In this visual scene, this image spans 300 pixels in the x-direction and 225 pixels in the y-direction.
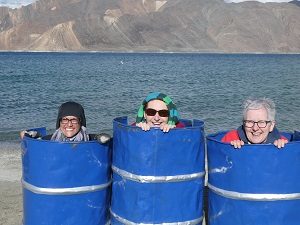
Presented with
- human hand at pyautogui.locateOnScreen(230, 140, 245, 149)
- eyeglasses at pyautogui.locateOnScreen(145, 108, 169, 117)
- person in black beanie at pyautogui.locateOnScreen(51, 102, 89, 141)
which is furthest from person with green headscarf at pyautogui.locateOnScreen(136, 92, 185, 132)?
human hand at pyautogui.locateOnScreen(230, 140, 245, 149)

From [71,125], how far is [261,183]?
6.65ft

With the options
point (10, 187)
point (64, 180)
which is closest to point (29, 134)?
point (64, 180)

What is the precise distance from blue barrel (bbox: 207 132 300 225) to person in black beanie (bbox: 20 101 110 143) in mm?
1308

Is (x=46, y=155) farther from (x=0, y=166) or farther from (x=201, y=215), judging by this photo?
(x=0, y=166)

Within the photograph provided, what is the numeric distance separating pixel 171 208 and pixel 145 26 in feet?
625

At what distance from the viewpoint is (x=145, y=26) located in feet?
630

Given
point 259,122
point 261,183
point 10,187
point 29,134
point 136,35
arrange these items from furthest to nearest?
point 136,35 → point 10,187 → point 29,134 → point 259,122 → point 261,183

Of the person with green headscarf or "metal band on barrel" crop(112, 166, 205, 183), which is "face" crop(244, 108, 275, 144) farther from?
the person with green headscarf

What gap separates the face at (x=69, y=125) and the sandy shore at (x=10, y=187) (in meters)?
2.06

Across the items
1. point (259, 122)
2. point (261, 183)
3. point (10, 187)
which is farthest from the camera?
point (10, 187)

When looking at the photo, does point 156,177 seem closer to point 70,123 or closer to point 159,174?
point 159,174

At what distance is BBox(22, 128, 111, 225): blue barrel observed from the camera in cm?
476

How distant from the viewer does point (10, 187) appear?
839 cm

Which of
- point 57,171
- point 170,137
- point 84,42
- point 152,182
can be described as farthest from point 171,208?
point 84,42
